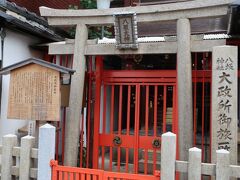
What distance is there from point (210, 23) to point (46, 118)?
5.78 metres

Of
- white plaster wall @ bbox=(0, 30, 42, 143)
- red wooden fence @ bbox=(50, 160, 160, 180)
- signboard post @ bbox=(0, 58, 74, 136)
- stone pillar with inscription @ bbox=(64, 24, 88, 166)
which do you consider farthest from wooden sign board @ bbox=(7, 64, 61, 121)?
white plaster wall @ bbox=(0, 30, 42, 143)

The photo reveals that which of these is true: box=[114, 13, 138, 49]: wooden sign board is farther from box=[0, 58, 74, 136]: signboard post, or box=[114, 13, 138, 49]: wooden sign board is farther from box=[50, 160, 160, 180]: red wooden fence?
box=[50, 160, 160, 180]: red wooden fence

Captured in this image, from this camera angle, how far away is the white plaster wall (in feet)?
25.6

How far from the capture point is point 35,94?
20.8 feet

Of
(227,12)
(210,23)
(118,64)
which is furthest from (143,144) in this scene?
(118,64)

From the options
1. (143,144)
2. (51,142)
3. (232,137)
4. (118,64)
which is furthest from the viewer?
(118,64)

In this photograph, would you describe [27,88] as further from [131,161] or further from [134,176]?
[131,161]

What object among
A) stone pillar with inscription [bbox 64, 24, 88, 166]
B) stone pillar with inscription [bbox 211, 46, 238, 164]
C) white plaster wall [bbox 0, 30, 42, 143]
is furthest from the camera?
white plaster wall [bbox 0, 30, 42, 143]

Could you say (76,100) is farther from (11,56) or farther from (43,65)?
(11,56)

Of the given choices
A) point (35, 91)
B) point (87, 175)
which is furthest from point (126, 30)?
point (87, 175)

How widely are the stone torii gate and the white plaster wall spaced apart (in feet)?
4.29

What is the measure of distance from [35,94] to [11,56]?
7.30 feet

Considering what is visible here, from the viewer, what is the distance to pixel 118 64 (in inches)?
496

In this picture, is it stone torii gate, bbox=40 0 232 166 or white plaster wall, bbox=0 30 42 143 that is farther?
white plaster wall, bbox=0 30 42 143
